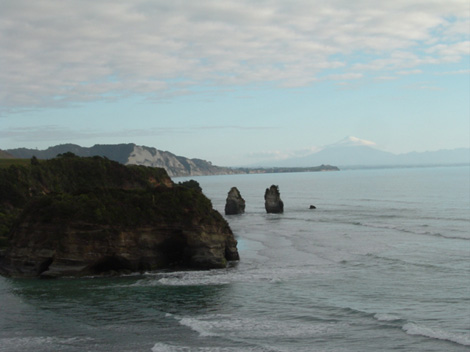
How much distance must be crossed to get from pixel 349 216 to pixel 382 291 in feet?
205

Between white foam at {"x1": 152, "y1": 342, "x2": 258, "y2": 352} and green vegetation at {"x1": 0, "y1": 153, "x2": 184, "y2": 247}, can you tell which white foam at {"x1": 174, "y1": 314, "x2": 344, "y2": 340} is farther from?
green vegetation at {"x1": 0, "y1": 153, "x2": 184, "y2": 247}

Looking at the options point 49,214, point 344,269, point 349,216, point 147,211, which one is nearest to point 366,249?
point 344,269

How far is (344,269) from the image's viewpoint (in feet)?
147

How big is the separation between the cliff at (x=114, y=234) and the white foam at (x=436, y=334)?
20.7 m

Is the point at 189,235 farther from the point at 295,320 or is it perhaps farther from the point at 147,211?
the point at 295,320

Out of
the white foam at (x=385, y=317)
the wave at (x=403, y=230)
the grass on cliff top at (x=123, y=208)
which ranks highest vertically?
the grass on cliff top at (x=123, y=208)

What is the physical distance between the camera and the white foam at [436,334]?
25.1 metres

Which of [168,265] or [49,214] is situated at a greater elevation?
[49,214]

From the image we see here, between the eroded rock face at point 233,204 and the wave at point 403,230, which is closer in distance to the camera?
the wave at point 403,230

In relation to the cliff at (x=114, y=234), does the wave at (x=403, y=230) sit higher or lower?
lower

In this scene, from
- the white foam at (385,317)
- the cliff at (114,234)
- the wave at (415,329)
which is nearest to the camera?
the wave at (415,329)

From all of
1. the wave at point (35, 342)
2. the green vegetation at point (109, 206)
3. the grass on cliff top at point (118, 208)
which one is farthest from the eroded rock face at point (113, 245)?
the wave at point (35, 342)

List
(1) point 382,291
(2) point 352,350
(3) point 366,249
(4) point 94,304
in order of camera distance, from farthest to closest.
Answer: (3) point 366,249, (1) point 382,291, (4) point 94,304, (2) point 352,350

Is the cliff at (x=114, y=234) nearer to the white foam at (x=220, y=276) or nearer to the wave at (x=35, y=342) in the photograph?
the white foam at (x=220, y=276)
